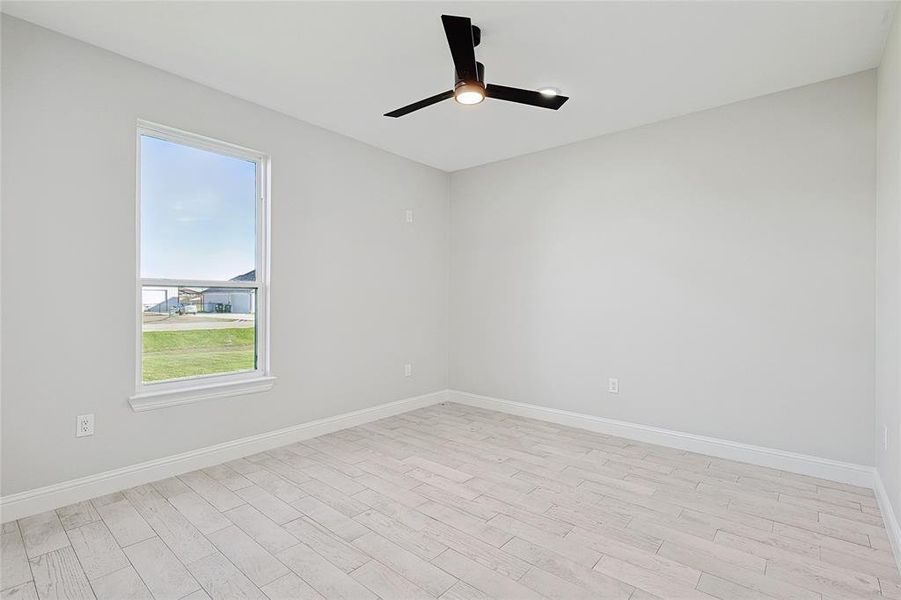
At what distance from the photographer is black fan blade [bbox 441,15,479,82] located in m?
2.01

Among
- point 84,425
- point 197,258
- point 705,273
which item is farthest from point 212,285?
point 705,273

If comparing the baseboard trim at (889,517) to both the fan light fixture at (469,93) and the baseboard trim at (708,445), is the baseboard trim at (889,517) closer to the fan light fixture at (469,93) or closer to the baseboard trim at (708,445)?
the baseboard trim at (708,445)

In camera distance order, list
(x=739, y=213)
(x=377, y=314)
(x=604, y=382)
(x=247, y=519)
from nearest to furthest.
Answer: (x=247, y=519) < (x=739, y=213) < (x=604, y=382) < (x=377, y=314)

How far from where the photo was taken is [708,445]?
3389mm

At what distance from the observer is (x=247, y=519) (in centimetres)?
239

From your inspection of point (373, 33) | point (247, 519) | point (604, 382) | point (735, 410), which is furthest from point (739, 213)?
point (247, 519)

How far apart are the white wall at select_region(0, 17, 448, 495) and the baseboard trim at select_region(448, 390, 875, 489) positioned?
5.85 feet

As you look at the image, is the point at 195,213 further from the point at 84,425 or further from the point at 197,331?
the point at 84,425

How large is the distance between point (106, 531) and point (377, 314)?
2.54m

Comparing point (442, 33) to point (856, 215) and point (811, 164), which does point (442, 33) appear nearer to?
point (811, 164)

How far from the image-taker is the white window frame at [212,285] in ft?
9.27

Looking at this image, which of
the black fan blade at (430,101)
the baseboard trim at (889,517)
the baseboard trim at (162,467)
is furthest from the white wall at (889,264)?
the baseboard trim at (162,467)

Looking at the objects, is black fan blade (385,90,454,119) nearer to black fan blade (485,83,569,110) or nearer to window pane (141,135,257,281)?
black fan blade (485,83,569,110)

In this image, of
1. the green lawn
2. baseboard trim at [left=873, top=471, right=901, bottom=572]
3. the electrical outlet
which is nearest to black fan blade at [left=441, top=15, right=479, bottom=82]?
the green lawn
